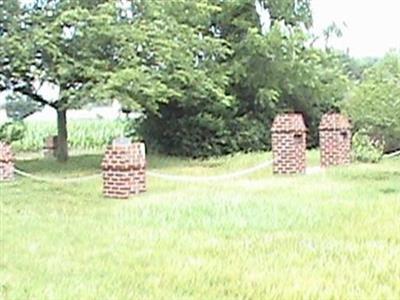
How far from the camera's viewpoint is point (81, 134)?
27.2m

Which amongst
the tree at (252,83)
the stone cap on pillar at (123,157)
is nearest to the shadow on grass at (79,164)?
the tree at (252,83)

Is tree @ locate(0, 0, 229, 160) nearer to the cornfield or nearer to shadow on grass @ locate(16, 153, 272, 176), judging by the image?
shadow on grass @ locate(16, 153, 272, 176)

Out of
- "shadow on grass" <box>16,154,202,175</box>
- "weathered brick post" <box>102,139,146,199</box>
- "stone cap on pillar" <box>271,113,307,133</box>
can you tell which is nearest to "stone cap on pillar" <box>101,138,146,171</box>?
"weathered brick post" <box>102,139,146,199</box>

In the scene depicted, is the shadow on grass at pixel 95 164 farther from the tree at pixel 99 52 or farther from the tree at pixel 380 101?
the tree at pixel 380 101

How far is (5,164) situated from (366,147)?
7.47 meters

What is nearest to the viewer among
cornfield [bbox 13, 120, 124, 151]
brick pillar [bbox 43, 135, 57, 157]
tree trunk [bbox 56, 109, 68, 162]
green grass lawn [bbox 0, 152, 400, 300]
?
green grass lawn [bbox 0, 152, 400, 300]

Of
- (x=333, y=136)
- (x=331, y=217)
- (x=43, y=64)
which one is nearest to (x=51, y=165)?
(x=43, y=64)

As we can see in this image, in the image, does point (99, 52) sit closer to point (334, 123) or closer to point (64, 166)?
point (64, 166)

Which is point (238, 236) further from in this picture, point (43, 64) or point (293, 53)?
point (293, 53)

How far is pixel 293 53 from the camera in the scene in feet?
60.9

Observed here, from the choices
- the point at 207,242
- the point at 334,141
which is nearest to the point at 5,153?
the point at 334,141

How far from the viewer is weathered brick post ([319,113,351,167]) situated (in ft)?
46.5

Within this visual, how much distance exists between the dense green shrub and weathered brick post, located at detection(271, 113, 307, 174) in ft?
8.95

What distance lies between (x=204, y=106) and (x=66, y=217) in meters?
11.3
